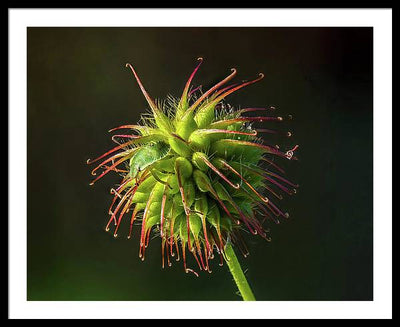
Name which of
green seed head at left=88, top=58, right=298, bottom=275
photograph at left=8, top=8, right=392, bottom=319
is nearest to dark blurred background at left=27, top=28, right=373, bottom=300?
photograph at left=8, top=8, right=392, bottom=319

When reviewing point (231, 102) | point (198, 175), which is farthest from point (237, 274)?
point (231, 102)

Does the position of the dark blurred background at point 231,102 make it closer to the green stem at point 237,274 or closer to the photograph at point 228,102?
the photograph at point 228,102

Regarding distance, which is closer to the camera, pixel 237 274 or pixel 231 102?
pixel 237 274

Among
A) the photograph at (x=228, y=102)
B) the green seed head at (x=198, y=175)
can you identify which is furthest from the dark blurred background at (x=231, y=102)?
the green seed head at (x=198, y=175)

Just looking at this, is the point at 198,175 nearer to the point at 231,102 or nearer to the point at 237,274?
the point at 237,274

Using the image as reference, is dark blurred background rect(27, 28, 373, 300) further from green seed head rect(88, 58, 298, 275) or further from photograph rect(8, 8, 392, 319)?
green seed head rect(88, 58, 298, 275)
